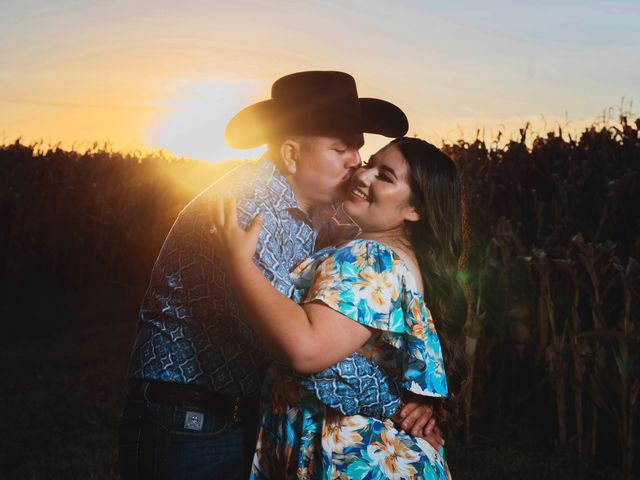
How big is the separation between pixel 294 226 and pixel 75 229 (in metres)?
9.20

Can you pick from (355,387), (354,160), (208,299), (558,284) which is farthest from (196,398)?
(558,284)

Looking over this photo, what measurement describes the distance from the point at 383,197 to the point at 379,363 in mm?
555

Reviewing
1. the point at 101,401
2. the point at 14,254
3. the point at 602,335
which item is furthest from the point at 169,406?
the point at 14,254

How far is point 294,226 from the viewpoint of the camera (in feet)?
8.87

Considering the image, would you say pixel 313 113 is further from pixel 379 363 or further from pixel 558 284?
pixel 558 284

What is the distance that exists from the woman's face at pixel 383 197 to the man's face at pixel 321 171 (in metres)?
0.16

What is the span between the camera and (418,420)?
247 centimetres

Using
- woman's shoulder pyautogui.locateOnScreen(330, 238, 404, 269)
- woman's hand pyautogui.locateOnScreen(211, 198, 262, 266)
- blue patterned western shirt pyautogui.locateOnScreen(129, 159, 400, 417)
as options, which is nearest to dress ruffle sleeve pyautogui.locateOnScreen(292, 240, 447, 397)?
woman's shoulder pyautogui.locateOnScreen(330, 238, 404, 269)

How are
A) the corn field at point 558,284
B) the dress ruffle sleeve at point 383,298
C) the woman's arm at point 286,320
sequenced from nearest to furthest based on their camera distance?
the woman's arm at point 286,320 → the dress ruffle sleeve at point 383,298 → the corn field at point 558,284

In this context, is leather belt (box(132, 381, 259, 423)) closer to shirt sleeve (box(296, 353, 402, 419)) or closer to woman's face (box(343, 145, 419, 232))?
shirt sleeve (box(296, 353, 402, 419))

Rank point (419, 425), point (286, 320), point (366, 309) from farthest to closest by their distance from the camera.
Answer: point (419, 425) < point (366, 309) < point (286, 320)

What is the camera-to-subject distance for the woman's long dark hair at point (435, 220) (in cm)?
261

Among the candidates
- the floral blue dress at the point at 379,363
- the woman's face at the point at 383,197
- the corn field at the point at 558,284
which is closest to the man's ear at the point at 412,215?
the woman's face at the point at 383,197

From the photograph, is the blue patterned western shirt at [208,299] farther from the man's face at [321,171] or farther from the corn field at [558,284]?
the corn field at [558,284]
